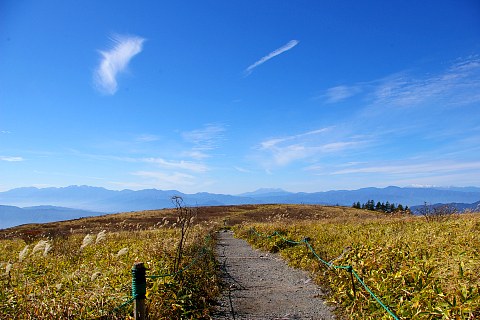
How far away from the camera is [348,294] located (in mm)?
5793

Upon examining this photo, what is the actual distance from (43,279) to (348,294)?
6218 mm

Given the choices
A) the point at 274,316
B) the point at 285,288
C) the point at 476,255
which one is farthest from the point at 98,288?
the point at 476,255

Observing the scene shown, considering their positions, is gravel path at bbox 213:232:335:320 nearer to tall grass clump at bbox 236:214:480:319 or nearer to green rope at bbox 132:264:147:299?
tall grass clump at bbox 236:214:480:319

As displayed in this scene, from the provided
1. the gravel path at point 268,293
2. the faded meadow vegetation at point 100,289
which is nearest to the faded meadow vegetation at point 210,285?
the faded meadow vegetation at point 100,289

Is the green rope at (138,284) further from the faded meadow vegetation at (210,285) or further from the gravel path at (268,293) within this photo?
the gravel path at (268,293)

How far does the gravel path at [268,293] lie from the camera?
5.78 metres

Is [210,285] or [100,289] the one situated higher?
[100,289]

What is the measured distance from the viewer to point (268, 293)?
23.5 feet

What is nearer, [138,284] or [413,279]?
[138,284]

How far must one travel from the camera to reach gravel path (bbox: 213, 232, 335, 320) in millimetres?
5781

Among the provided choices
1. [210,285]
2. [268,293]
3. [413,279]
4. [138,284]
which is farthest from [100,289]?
[413,279]

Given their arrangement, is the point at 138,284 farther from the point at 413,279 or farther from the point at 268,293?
the point at 413,279

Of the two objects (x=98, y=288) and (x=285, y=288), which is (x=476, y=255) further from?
(x=98, y=288)

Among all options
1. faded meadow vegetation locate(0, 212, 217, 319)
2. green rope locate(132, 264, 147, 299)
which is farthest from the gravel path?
green rope locate(132, 264, 147, 299)
